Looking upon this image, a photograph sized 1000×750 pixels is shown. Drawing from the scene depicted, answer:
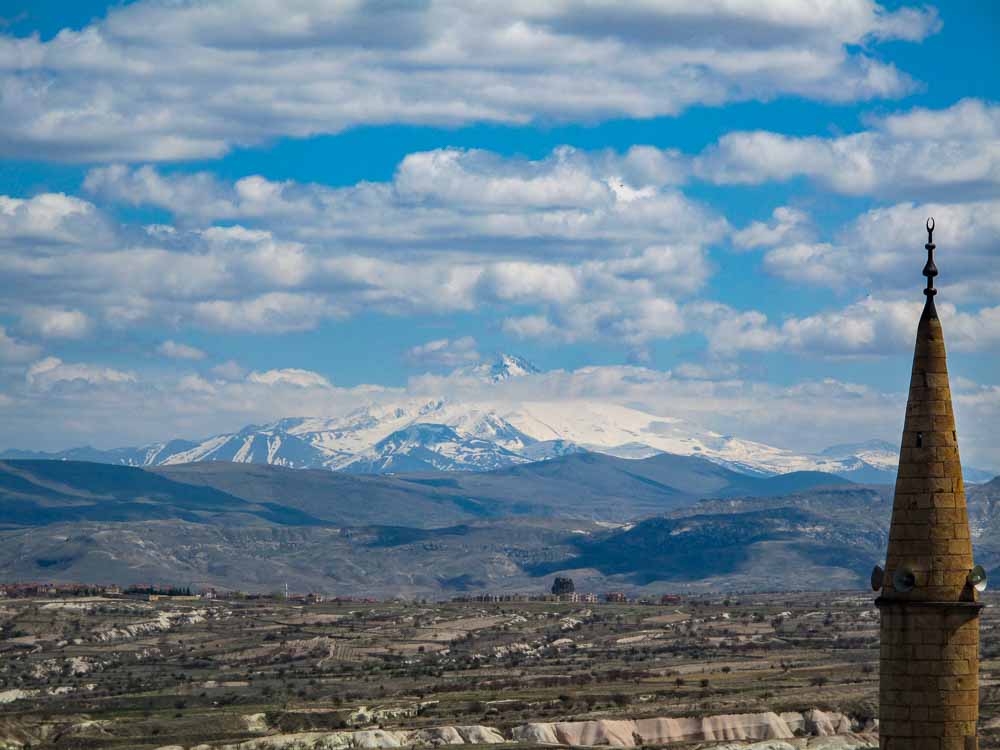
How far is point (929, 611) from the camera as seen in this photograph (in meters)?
29.3

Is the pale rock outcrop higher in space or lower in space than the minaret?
lower

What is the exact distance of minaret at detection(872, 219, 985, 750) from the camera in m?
29.1

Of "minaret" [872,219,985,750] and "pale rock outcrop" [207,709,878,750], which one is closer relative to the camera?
"minaret" [872,219,985,750]

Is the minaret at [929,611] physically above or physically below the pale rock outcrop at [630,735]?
above

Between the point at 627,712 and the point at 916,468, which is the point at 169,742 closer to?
the point at 627,712

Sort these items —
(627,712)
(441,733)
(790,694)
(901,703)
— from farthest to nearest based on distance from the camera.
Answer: (790,694) → (627,712) → (441,733) → (901,703)

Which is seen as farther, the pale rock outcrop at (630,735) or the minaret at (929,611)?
the pale rock outcrop at (630,735)

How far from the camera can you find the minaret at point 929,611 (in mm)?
29062

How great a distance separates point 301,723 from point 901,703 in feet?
453

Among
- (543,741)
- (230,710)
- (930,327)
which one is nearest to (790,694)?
(543,741)

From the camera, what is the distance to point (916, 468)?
29.7 metres

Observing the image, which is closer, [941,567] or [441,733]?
[941,567]

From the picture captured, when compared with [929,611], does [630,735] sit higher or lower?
lower

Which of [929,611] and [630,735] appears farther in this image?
[630,735]
